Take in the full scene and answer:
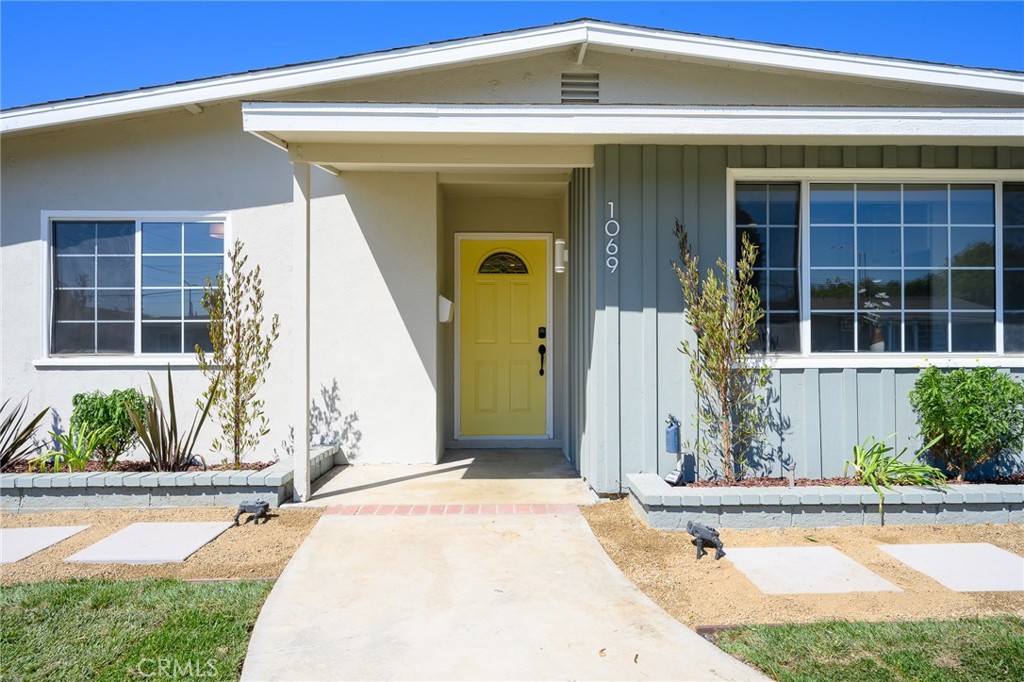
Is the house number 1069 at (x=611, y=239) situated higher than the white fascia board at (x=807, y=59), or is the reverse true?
the white fascia board at (x=807, y=59)

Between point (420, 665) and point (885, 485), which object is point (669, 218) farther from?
point (420, 665)

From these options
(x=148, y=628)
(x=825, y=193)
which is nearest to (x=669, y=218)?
(x=825, y=193)

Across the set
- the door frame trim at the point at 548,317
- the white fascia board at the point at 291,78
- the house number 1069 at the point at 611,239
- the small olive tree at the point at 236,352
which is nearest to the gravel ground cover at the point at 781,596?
the house number 1069 at the point at 611,239

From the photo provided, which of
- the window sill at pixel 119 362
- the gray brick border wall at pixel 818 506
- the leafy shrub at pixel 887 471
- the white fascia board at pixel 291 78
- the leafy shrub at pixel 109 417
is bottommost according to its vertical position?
the gray brick border wall at pixel 818 506

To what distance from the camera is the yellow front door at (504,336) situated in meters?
7.94

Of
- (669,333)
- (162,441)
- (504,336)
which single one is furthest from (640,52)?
(162,441)

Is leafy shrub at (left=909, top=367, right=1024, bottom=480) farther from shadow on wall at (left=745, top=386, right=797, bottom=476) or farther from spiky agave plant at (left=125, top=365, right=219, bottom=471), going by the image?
spiky agave plant at (left=125, top=365, right=219, bottom=471)

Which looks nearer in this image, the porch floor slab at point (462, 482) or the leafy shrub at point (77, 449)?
the porch floor slab at point (462, 482)

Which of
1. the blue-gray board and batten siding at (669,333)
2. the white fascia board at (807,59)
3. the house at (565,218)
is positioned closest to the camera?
the house at (565,218)

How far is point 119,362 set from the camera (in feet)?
21.4

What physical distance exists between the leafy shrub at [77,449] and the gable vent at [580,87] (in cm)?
501

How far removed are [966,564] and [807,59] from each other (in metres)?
3.99

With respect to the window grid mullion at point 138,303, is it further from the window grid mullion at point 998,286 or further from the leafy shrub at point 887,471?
the window grid mullion at point 998,286

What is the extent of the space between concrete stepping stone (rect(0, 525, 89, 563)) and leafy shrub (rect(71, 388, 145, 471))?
3.37 feet
